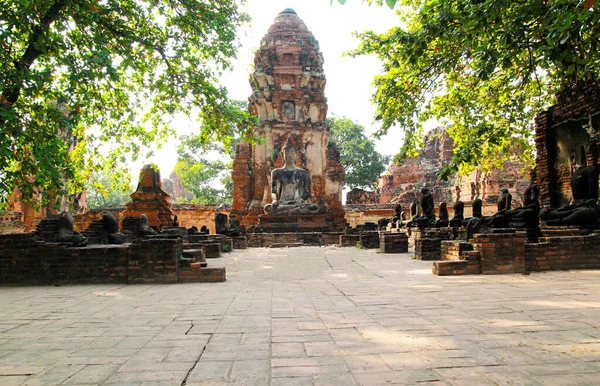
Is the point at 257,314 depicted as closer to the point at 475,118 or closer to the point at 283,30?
the point at 475,118

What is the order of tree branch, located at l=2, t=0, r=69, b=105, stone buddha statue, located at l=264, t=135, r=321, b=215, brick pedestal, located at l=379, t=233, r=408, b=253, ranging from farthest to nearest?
stone buddha statue, located at l=264, t=135, r=321, b=215
brick pedestal, located at l=379, t=233, r=408, b=253
tree branch, located at l=2, t=0, r=69, b=105

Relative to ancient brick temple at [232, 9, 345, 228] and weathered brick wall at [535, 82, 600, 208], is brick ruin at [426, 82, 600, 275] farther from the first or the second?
ancient brick temple at [232, 9, 345, 228]

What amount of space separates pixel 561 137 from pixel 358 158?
21.7 metres

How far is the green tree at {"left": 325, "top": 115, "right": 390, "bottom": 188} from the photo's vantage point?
33062 millimetres

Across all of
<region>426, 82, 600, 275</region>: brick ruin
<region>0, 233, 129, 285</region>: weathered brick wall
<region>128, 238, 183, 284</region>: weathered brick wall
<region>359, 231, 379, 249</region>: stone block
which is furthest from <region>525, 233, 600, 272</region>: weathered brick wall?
<region>359, 231, 379, 249</region>: stone block

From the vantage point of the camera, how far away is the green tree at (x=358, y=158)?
108 ft

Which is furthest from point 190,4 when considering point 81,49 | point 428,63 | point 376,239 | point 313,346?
point 313,346

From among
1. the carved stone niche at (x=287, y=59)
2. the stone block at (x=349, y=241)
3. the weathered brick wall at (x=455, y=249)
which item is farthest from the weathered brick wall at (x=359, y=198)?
the weathered brick wall at (x=455, y=249)

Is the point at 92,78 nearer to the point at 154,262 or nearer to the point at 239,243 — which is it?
the point at 154,262

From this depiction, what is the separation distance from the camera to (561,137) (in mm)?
11758

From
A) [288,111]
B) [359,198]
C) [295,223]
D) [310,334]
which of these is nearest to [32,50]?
[310,334]

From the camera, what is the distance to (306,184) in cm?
1927

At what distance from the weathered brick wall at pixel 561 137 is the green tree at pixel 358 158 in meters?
20.6

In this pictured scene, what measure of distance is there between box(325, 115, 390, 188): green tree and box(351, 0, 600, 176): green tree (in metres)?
18.1
